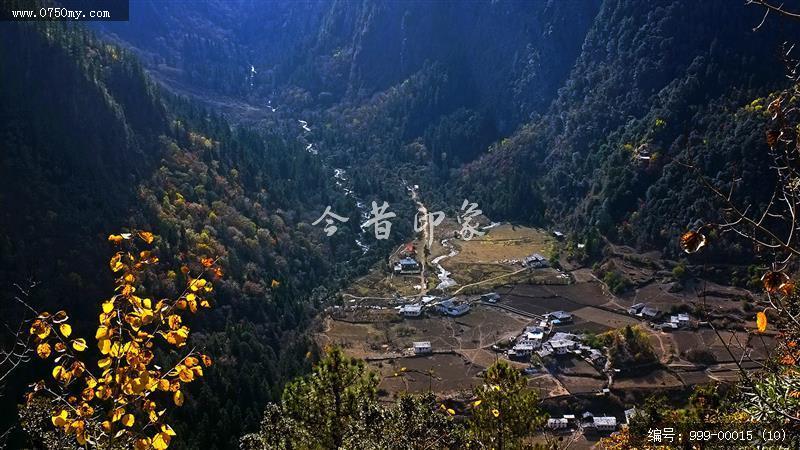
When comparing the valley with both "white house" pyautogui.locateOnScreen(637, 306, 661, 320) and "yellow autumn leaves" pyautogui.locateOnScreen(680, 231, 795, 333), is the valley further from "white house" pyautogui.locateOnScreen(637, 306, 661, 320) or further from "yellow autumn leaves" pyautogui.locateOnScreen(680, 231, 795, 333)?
"yellow autumn leaves" pyautogui.locateOnScreen(680, 231, 795, 333)

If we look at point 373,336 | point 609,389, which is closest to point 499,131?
point 373,336

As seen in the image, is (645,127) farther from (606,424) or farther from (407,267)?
(606,424)

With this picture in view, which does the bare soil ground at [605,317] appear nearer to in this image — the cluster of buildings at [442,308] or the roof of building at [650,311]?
the roof of building at [650,311]

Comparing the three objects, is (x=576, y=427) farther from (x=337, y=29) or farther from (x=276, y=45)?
(x=276, y=45)

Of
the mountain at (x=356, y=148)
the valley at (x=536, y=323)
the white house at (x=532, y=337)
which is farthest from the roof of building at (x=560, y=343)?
the mountain at (x=356, y=148)

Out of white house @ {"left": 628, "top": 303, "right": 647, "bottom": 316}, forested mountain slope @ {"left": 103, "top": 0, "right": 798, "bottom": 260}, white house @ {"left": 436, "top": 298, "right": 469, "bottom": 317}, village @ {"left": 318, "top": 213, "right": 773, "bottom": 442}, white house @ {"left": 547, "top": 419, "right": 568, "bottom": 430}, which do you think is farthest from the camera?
forested mountain slope @ {"left": 103, "top": 0, "right": 798, "bottom": 260}

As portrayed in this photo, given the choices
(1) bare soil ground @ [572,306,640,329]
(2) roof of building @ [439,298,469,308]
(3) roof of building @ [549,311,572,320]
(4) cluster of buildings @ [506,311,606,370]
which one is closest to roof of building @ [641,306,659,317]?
(1) bare soil ground @ [572,306,640,329]

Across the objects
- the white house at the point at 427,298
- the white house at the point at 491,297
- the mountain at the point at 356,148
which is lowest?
the white house at the point at 427,298
